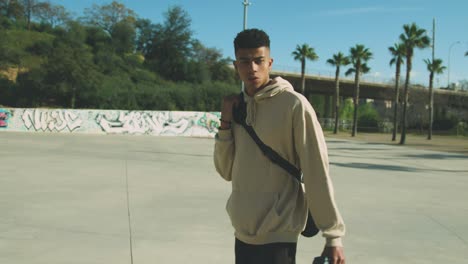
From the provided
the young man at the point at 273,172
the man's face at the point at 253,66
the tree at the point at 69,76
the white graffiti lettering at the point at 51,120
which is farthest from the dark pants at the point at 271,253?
the tree at the point at 69,76

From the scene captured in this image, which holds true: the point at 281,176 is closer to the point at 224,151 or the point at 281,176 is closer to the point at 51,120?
the point at 224,151

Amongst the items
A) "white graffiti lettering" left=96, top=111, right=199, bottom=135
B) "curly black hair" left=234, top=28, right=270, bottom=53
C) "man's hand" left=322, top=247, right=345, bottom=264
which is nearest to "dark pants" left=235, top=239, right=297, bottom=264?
"man's hand" left=322, top=247, right=345, bottom=264

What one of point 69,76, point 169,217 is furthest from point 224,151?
point 69,76

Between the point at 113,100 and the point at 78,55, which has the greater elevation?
the point at 78,55

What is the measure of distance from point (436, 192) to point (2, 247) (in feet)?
29.6

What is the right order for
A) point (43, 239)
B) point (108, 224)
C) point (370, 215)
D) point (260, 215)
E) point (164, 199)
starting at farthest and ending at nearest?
point (164, 199)
point (370, 215)
point (108, 224)
point (43, 239)
point (260, 215)

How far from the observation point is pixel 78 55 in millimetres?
48094

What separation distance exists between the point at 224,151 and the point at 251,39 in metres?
0.58

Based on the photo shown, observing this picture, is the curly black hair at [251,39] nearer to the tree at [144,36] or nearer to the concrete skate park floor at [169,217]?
the concrete skate park floor at [169,217]

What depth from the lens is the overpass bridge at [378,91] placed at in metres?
71.5

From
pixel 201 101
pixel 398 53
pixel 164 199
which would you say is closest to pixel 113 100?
pixel 201 101

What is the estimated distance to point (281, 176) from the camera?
2.14 meters

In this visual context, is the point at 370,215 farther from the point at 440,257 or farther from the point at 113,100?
the point at 113,100

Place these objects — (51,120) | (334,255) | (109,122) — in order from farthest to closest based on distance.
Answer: (109,122) < (51,120) < (334,255)
